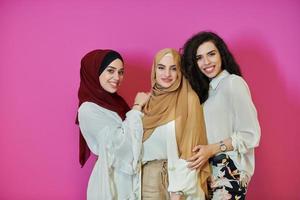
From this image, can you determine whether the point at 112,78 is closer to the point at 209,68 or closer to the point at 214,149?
the point at 209,68

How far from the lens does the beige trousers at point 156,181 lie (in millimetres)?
1791

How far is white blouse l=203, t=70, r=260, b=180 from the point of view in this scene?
172 cm

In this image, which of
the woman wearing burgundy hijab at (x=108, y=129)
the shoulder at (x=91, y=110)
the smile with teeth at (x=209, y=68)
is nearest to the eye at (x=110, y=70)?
the woman wearing burgundy hijab at (x=108, y=129)

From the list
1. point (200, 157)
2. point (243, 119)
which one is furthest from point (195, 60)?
point (200, 157)

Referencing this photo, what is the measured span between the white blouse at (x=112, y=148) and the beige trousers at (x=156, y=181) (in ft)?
0.15

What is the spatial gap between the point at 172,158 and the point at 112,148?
0.30 m

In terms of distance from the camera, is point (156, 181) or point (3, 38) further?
point (3, 38)

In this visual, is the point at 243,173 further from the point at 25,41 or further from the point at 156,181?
the point at 25,41

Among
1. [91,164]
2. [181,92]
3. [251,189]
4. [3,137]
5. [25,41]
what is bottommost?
[251,189]

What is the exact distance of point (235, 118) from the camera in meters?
1.76

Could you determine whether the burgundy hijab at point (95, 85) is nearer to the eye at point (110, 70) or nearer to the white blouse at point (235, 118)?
the eye at point (110, 70)

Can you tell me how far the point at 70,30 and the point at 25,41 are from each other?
304 millimetres

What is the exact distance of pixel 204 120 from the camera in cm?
181

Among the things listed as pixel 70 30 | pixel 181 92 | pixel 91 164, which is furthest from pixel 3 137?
pixel 181 92
